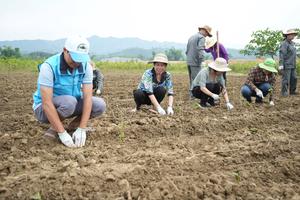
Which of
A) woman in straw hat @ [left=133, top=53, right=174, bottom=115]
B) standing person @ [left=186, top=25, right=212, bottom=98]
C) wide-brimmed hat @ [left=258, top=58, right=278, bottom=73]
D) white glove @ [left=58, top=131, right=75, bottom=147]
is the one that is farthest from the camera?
standing person @ [left=186, top=25, right=212, bottom=98]

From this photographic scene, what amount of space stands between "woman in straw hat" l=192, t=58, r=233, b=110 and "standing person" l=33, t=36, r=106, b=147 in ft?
7.68

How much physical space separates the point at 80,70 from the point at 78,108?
0.46 metres

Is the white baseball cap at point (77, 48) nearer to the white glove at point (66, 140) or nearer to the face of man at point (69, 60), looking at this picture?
the face of man at point (69, 60)

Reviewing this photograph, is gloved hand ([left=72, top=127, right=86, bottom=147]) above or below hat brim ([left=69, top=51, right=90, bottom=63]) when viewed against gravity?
below

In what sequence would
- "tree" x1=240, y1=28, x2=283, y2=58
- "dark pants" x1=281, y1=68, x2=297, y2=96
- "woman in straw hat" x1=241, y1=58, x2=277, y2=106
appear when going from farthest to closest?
"tree" x1=240, y1=28, x2=283, y2=58, "dark pants" x1=281, y1=68, x2=297, y2=96, "woman in straw hat" x1=241, y1=58, x2=277, y2=106

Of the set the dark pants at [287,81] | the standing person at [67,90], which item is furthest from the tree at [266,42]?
the standing person at [67,90]

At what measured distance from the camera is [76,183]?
2.74 m

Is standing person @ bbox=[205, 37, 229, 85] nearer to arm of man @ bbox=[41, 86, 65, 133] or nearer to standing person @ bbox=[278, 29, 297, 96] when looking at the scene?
standing person @ bbox=[278, 29, 297, 96]

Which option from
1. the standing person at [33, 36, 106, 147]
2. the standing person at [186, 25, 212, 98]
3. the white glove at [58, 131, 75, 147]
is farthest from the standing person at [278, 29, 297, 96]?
the white glove at [58, 131, 75, 147]

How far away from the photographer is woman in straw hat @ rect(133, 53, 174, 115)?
17.0ft

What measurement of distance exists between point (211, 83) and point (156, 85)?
1.05 meters

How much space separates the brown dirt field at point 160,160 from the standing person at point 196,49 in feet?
7.99

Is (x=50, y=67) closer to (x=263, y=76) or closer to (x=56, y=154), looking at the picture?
(x=56, y=154)

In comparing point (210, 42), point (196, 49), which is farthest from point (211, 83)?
point (210, 42)
